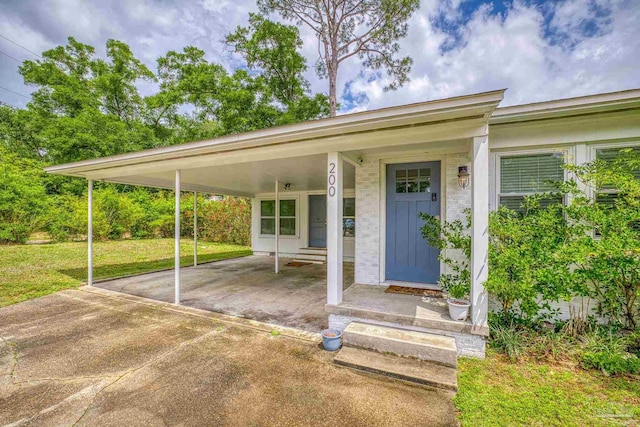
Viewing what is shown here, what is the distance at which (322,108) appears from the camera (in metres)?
14.7

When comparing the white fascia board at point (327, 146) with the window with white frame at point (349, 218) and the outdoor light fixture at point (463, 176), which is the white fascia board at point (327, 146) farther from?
the window with white frame at point (349, 218)

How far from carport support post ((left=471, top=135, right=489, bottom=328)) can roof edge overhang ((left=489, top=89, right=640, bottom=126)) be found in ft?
3.21

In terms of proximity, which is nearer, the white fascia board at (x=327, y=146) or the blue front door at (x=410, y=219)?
the white fascia board at (x=327, y=146)

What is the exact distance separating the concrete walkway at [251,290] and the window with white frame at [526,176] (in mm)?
3282

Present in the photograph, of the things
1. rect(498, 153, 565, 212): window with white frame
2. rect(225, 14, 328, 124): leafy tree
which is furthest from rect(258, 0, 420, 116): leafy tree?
rect(498, 153, 565, 212): window with white frame

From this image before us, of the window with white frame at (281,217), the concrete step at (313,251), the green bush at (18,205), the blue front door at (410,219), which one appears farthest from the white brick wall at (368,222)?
the green bush at (18,205)

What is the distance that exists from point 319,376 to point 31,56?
2501 cm

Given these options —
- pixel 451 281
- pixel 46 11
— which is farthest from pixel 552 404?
pixel 46 11

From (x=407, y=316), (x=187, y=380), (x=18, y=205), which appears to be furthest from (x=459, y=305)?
(x=18, y=205)

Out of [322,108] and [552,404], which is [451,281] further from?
[322,108]

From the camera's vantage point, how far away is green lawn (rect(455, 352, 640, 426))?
2207mm

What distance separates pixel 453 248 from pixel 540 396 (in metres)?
1.88

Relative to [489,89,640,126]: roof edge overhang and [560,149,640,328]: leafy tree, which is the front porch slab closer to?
[560,149,640,328]: leafy tree

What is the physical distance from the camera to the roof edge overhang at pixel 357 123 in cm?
277
